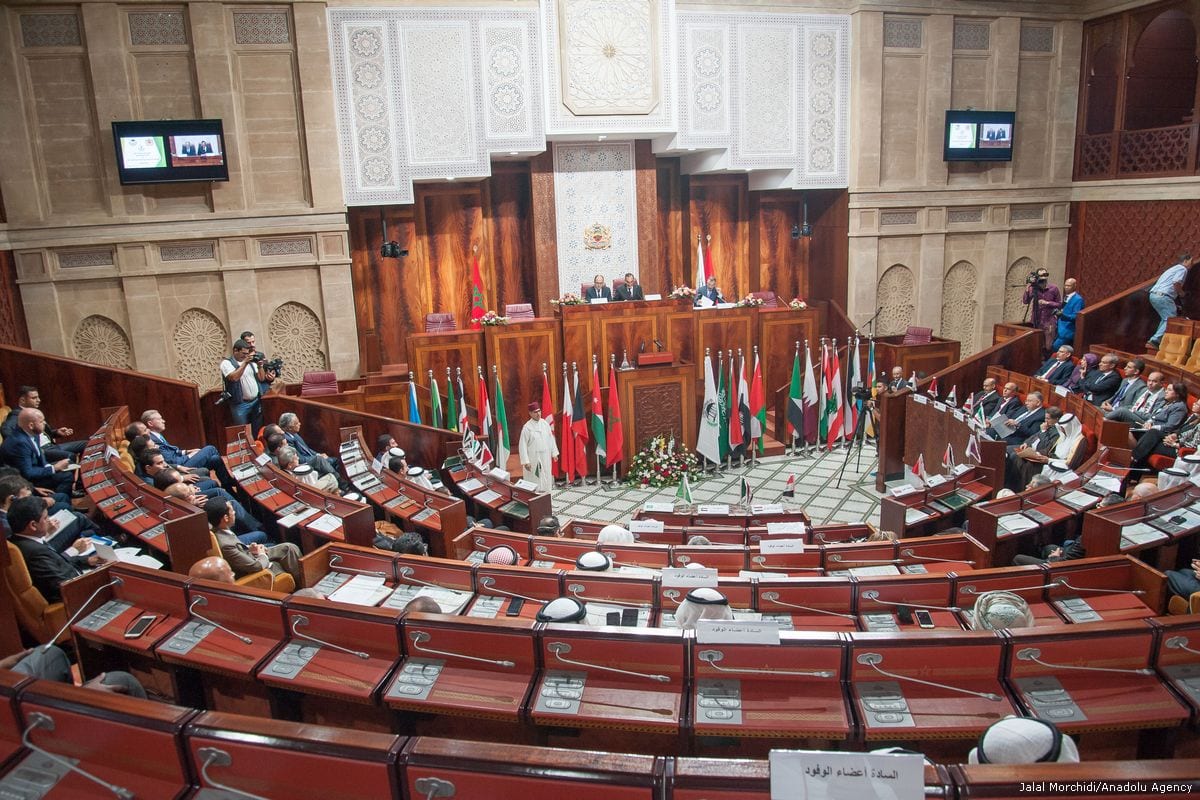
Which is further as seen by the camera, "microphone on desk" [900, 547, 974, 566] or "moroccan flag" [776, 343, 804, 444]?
"moroccan flag" [776, 343, 804, 444]

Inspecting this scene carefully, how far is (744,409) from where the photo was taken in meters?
10.8

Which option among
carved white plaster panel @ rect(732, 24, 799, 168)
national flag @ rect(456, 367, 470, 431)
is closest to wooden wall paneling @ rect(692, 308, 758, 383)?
carved white plaster panel @ rect(732, 24, 799, 168)

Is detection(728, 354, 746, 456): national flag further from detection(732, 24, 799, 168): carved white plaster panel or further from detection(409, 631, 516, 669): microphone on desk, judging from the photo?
detection(409, 631, 516, 669): microphone on desk

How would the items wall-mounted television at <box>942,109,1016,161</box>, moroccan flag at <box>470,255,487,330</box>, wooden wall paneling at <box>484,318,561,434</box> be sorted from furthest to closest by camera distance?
wall-mounted television at <box>942,109,1016,161</box> < moroccan flag at <box>470,255,487,330</box> < wooden wall paneling at <box>484,318,561,434</box>

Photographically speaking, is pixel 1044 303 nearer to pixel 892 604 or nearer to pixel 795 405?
pixel 795 405

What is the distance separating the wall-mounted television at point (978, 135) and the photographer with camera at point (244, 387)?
1024cm

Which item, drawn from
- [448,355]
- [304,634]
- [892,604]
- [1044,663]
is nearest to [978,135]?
[448,355]

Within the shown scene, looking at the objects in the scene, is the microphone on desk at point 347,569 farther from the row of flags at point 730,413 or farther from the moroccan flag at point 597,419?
the row of flags at point 730,413

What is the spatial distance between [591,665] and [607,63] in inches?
374

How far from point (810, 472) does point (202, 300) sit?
326 inches

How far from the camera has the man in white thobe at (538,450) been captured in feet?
31.8

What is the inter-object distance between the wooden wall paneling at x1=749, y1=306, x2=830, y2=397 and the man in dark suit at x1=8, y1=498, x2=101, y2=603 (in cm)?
882

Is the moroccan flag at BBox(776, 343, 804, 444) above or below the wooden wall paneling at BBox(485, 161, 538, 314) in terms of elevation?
below

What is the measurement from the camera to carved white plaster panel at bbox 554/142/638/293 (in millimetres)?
11828
